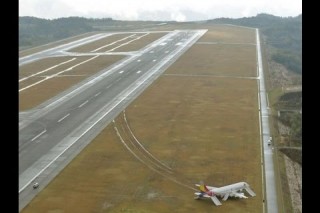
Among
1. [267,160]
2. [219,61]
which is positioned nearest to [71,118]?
[267,160]

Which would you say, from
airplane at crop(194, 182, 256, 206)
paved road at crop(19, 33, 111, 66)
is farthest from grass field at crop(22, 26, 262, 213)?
paved road at crop(19, 33, 111, 66)

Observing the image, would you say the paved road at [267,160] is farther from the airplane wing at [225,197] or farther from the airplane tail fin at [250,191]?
the airplane wing at [225,197]

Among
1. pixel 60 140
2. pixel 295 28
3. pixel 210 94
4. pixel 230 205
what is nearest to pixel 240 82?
pixel 210 94

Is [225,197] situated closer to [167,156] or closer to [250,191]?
[250,191]

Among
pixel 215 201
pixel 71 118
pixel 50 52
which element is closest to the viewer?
pixel 215 201

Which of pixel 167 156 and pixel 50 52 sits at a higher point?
pixel 50 52

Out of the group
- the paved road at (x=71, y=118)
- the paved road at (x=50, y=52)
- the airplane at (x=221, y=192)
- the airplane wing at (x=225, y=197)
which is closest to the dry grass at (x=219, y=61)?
Answer: the paved road at (x=71, y=118)
